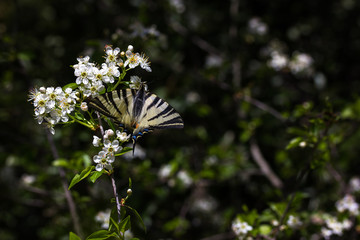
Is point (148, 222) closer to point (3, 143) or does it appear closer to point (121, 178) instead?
point (121, 178)

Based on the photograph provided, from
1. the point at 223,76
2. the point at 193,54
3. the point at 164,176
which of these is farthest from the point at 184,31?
the point at 164,176

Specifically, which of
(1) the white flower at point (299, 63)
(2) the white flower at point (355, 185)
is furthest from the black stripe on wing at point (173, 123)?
(1) the white flower at point (299, 63)

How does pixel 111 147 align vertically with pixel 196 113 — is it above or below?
below

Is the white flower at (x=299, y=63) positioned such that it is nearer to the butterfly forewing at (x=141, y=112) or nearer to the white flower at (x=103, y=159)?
the butterfly forewing at (x=141, y=112)

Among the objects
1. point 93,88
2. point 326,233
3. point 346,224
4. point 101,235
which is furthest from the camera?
point 346,224

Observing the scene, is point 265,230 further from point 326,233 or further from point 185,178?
point 185,178

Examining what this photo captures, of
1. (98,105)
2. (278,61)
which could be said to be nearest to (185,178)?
(278,61)
